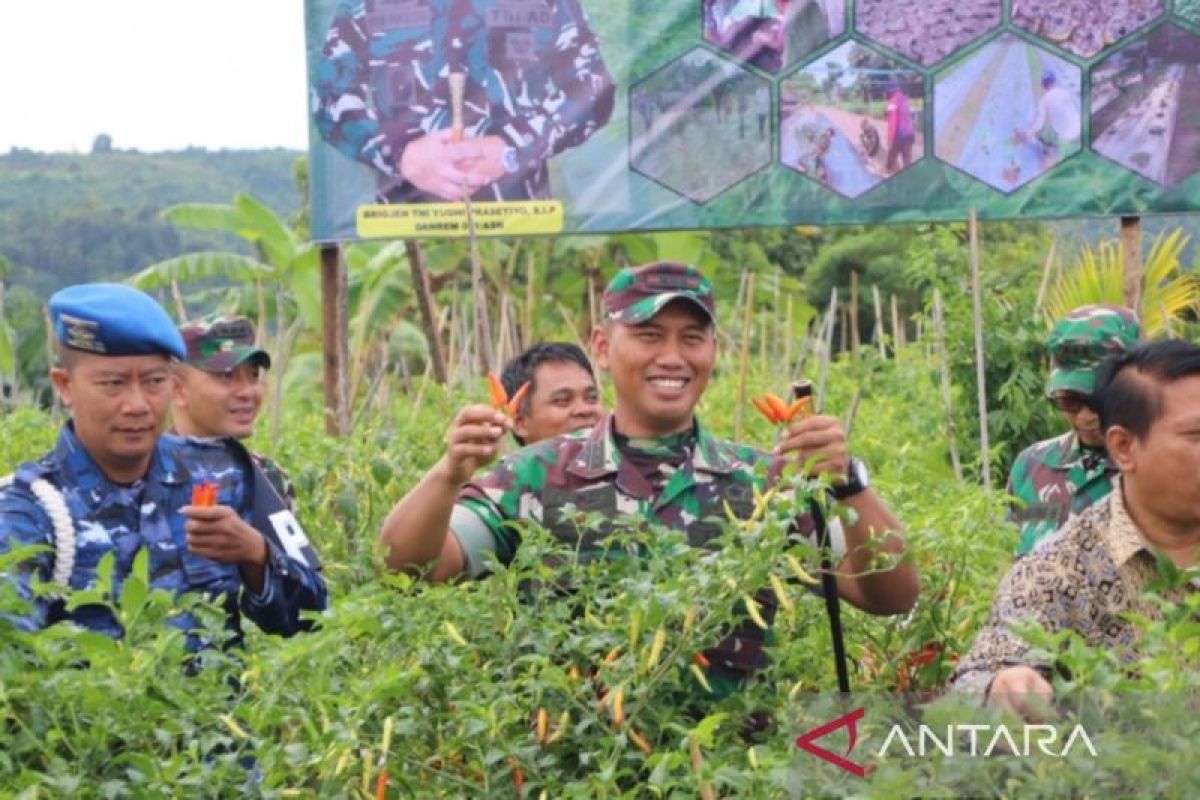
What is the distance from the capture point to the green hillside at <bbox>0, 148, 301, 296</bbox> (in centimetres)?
4038

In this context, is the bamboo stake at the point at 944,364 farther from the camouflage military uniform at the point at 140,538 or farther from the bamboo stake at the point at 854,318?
the camouflage military uniform at the point at 140,538

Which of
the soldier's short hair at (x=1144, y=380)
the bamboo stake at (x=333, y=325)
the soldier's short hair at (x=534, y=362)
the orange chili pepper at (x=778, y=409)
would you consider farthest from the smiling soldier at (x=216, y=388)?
the soldier's short hair at (x=1144, y=380)

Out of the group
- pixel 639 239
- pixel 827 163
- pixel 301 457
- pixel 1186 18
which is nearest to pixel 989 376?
pixel 827 163

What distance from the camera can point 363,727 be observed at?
9.41 ft

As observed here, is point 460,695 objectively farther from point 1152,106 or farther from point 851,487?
point 1152,106

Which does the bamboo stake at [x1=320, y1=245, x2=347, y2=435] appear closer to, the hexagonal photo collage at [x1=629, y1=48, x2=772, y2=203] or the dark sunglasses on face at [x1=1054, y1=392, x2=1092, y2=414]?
the hexagonal photo collage at [x1=629, y1=48, x2=772, y2=203]

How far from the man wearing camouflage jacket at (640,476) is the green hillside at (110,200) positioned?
1301 inches

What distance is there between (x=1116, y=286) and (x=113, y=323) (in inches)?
214

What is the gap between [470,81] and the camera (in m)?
7.32

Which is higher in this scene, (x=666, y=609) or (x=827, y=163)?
(x=827, y=163)

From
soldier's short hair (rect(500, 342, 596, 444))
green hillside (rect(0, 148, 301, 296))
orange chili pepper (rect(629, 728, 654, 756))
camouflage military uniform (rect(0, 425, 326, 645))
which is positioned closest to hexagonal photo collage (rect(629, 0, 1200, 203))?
soldier's short hair (rect(500, 342, 596, 444))

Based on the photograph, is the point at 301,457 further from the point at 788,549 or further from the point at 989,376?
the point at 788,549

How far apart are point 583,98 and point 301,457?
1.75m

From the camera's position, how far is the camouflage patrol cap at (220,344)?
18.1 feet
